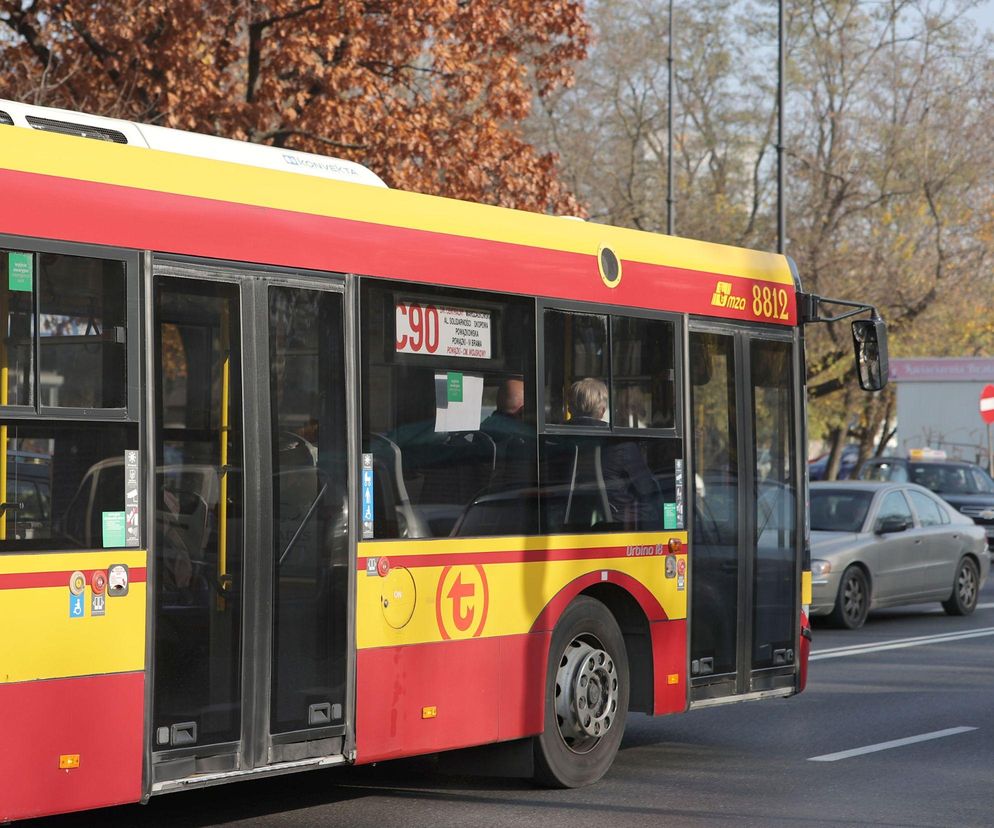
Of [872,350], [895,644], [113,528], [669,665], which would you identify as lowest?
[895,644]

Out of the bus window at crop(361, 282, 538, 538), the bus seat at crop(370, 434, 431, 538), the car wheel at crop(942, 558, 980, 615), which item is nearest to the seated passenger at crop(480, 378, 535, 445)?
the bus window at crop(361, 282, 538, 538)

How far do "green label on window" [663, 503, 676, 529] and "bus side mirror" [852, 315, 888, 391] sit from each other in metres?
1.66

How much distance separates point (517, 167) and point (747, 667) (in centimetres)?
1105

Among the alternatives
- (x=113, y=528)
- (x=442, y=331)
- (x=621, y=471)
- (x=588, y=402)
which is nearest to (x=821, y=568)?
(x=621, y=471)

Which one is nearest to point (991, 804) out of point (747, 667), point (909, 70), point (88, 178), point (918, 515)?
point (747, 667)

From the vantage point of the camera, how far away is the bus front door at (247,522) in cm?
656

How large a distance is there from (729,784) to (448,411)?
8.61 ft

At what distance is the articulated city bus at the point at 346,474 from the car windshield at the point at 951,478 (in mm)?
19960

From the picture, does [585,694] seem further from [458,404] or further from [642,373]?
[458,404]

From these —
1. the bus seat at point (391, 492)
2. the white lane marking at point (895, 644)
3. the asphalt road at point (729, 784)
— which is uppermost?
the bus seat at point (391, 492)

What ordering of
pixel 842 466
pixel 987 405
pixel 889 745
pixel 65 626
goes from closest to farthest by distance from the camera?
pixel 65 626, pixel 889 745, pixel 987 405, pixel 842 466

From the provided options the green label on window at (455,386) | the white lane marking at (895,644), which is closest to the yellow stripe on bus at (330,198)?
the green label on window at (455,386)

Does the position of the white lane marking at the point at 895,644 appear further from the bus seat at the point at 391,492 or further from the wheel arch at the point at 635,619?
the bus seat at the point at 391,492

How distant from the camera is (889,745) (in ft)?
33.2
